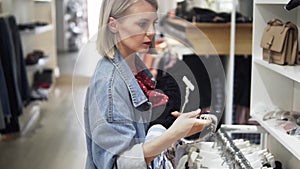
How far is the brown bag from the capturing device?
1.51 metres

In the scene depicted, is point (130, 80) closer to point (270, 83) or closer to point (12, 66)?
point (270, 83)

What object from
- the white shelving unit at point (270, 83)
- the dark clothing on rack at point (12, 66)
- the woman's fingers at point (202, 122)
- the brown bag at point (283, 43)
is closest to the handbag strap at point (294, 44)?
the brown bag at point (283, 43)

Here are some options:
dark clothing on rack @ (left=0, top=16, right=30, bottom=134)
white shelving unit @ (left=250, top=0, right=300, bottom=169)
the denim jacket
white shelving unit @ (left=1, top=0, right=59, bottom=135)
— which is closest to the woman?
the denim jacket

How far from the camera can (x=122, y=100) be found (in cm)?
107

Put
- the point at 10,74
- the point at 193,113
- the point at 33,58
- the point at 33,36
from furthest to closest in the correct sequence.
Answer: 1. the point at 33,36
2. the point at 33,58
3. the point at 10,74
4. the point at 193,113

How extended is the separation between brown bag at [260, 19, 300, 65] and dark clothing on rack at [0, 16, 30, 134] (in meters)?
2.72

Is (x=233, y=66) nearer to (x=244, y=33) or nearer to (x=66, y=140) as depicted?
(x=244, y=33)

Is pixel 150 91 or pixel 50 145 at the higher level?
pixel 150 91

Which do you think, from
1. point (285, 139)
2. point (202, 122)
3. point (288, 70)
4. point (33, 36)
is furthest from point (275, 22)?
point (33, 36)

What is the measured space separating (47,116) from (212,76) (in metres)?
3.77

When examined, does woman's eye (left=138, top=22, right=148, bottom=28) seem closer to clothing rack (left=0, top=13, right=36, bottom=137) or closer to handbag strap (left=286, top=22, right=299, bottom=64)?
handbag strap (left=286, top=22, right=299, bottom=64)

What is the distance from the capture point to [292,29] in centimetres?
151

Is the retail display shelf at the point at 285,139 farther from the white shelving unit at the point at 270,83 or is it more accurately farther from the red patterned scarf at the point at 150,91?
the red patterned scarf at the point at 150,91

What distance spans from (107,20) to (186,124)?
1.12ft
